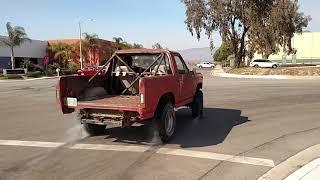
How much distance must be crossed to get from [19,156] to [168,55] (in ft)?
14.2

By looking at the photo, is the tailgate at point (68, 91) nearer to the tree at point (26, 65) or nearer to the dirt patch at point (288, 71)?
the dirt patch at point (288, 71)

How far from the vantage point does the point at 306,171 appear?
24.8ft

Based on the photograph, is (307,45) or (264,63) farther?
(307,45)

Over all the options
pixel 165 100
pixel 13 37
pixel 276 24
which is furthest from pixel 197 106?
pixel 13 37

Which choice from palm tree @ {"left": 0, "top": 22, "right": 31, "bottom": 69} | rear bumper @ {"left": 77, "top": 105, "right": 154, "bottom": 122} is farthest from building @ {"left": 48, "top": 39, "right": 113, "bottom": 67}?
rear bumper @ {"left": 77, "top": 105, "right": 154, "bottom": 122}

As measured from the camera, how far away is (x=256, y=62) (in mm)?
75938

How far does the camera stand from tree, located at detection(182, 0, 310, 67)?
54.2 metres

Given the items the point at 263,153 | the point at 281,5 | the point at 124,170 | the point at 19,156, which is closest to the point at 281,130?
the point at 263,153

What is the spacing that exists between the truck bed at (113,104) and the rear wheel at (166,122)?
0.60 metres

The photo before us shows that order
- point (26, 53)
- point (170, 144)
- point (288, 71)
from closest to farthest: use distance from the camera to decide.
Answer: point (170, 144), point (288, 71), point (26, 53)

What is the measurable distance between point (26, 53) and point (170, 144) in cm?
6733

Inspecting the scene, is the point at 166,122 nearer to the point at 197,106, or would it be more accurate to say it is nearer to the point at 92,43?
the point at 197,106

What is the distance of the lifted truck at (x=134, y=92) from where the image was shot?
31.9 ft

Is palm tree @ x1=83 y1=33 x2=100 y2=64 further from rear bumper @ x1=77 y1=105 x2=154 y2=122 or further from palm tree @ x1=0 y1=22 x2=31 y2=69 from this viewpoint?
rear bumper @ x1=77 y1=105 x2=154 y2=122
